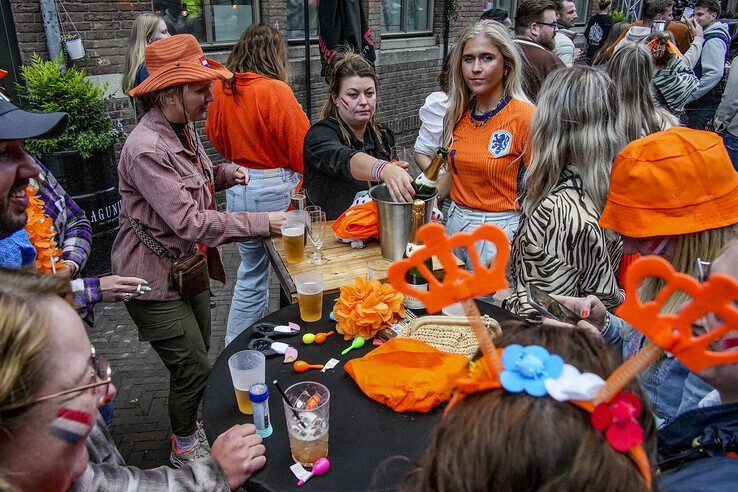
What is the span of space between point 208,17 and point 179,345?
17.4 ft

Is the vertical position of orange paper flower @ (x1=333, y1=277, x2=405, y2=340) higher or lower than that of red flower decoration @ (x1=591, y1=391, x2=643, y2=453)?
lower

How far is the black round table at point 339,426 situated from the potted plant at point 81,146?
3.40 meters

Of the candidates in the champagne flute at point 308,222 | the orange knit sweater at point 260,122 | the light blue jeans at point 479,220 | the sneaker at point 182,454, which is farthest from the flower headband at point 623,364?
the orange knit sweater at point 260,122

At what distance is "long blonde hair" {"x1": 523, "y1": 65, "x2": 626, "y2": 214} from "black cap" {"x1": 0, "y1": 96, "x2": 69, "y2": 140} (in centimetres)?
207

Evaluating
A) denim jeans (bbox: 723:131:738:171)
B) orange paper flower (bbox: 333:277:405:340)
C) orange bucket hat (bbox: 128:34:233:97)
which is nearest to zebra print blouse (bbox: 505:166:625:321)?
orange paper flower (bbox: 333:277:405:340)

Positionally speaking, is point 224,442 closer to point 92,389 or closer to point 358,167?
point 92,389

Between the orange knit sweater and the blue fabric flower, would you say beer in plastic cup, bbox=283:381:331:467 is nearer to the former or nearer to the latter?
the blue fabric flower

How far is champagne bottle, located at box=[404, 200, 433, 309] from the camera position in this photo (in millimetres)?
2399

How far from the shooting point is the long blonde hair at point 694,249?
1656 mm

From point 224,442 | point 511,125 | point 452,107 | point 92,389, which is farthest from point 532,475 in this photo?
point 452,107

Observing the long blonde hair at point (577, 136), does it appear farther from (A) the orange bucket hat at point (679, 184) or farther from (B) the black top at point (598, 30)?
(B) the black top at point (598, 30)

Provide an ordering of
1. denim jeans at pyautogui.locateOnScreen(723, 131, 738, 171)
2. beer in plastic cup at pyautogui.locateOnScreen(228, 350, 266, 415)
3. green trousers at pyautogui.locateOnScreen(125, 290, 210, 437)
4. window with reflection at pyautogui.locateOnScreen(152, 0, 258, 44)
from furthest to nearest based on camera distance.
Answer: window with reflection at pyautogui.locateOnScreen(152, 0, 258, 44) < denim jeans at pyautogui.locateOnScreen(723, 131, 738, 171) < green trousers at pyautogui.locateOnScreen(125, 290, 210, 437) < beer in plastic cup at pyautogui.locateOnScreen(228, 350, 266, 415)

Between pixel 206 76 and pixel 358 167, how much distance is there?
0.95 meters

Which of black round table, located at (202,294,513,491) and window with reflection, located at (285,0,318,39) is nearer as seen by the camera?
black round table, located at (202,294,513,491)
